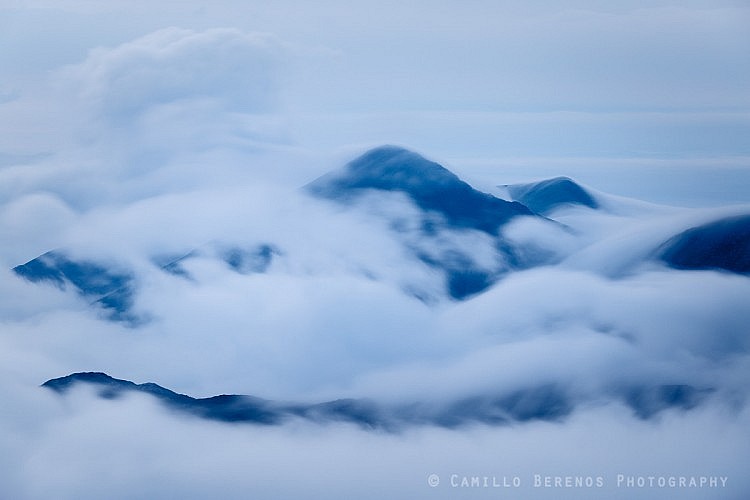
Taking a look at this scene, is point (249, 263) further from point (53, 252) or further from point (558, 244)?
point (558, 244)

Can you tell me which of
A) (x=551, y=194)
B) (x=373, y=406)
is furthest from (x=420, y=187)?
(x=373, y=406)

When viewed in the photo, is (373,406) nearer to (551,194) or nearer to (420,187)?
(551,194)

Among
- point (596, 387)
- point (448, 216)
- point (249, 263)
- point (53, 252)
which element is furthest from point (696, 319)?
point (53, 252)

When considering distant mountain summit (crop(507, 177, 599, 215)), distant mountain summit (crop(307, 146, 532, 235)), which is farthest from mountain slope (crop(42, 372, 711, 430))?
distant mountain summit (crop(307, 146, 532, 235))

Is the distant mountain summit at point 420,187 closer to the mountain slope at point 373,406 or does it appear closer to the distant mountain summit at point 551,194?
the distant mountain summit at point 551,194

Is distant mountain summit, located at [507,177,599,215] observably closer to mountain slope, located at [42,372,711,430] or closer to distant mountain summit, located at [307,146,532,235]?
distant mountain summit, located at [307,146,532,235]

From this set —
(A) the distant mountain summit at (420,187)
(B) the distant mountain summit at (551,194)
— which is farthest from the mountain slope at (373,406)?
(A) the distant mountain summit at (420,187)

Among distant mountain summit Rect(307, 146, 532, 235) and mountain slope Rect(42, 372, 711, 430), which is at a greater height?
distant mountain summit Rect(307, 146, 532, 235)

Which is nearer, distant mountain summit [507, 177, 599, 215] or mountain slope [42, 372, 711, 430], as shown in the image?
mountain slope [42, 372, 711, 430]

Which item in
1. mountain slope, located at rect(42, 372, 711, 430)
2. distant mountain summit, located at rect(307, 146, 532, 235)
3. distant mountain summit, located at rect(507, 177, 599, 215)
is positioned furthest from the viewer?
distant mountain summit, located at rect(307, 146, 532, 235)
